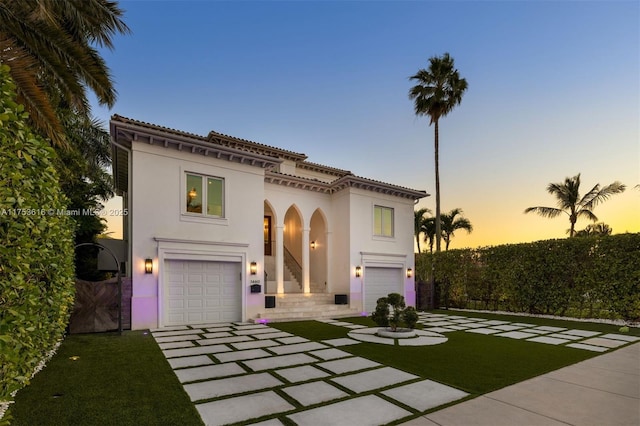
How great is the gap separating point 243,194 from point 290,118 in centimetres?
1123

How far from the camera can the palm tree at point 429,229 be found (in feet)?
98.0

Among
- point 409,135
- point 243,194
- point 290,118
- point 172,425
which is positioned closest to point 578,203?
A: point 409,135

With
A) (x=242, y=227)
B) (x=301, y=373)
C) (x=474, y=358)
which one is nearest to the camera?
(x=301, y=373)

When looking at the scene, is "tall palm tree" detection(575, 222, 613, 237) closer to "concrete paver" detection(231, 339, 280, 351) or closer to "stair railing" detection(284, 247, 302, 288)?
"stair railing" detection(284, 247, 302, 288)

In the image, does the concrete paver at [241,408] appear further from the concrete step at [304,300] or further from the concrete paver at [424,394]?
the concrete step at [304,300]

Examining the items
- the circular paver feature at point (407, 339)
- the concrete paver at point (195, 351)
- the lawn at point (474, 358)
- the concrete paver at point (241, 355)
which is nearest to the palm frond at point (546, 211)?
the lawn at point (474, 358)

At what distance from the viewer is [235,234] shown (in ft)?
39.2

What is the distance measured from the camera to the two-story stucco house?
10.4 meters

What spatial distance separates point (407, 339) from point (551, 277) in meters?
8.70

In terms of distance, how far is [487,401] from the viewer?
406 cm

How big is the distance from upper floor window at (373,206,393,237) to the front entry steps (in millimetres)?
3722

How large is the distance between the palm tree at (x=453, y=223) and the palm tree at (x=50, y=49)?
2753cm

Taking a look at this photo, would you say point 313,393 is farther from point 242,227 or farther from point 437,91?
point 437,91

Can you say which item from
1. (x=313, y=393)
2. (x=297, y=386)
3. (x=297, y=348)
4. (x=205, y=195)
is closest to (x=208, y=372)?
(x=297, y=386)
